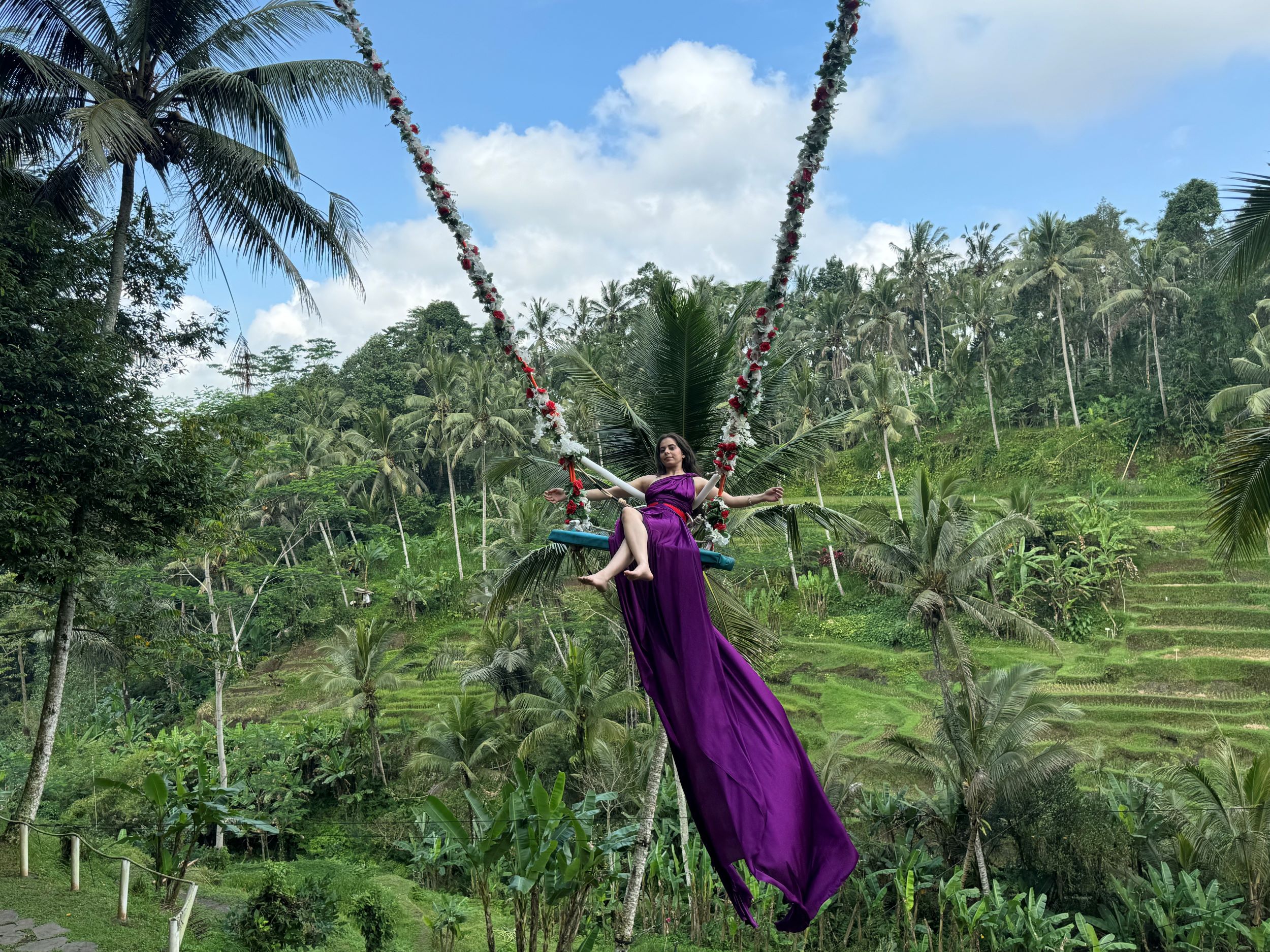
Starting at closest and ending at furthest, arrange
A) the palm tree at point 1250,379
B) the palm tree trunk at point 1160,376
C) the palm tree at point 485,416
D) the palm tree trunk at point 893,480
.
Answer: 1. the palm tree at point 1250,379
2. the palm tree trunk at point 893,480
3. the palm tree trunk at point 1160,376
4. the palm tree at point 485,416

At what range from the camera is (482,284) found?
3.77m

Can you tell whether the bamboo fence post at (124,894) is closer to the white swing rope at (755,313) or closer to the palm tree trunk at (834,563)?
the white swing rope at (755,313)

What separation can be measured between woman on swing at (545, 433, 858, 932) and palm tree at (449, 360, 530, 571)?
72.0ft

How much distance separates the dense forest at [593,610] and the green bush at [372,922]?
0.04m

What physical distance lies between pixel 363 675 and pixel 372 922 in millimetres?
9721

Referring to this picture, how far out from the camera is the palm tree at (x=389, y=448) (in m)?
28.1

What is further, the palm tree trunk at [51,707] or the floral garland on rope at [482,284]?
the palm tree trunk at [51,707]

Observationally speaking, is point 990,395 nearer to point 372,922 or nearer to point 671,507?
point 372,922

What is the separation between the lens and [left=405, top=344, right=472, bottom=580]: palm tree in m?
26.2

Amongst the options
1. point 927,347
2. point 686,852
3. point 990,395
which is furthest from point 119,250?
point 927,347

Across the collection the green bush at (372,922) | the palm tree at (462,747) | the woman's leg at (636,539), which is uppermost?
the woman's leg at (636,539)

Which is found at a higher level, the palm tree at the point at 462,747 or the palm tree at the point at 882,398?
the palm tree at the point at 882,398

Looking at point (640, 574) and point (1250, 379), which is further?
point (1250, 379)

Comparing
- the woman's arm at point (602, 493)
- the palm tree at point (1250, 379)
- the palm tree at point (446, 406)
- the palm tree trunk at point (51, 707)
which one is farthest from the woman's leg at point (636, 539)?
the palm tree at point (446, 406)
